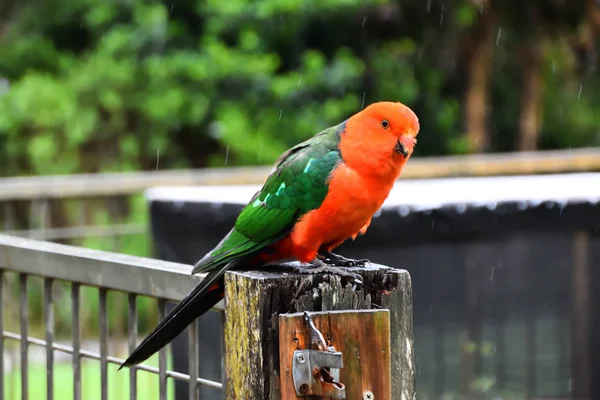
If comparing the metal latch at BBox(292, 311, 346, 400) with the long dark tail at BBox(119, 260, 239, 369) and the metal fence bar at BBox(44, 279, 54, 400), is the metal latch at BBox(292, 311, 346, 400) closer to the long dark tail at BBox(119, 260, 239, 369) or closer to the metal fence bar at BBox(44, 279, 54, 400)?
the long dark tail at BBox(119, 260, 239, 369)

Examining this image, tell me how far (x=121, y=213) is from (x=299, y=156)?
657cm

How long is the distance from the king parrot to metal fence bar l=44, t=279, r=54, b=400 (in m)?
0.59

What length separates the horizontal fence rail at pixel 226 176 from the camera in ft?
18.0

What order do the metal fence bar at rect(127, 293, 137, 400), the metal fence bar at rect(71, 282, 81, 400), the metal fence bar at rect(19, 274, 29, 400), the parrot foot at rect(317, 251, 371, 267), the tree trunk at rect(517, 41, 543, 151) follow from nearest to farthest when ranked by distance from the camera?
the parrot foot at rect(317, 251, 371, 267)
the metal fence bar at rect(127, 293, 137, 400)
the metal fence bar at rect(71, 282, 81, 400)
the metal fence bar at rect(19, 274, 29, 400)
the tree trunk at rect(517, 41, 543, 151)

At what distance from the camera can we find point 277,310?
1.68 m

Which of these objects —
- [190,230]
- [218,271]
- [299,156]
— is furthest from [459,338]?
[218,271]

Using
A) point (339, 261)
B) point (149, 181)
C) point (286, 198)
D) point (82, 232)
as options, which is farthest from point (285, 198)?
point (82, 232)

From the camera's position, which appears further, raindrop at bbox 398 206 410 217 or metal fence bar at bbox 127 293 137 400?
raindrop at bbox 398 206 410 217

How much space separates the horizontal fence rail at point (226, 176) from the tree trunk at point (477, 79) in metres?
4.67

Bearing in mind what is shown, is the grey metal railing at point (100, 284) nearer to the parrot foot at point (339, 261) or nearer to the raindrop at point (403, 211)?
the parrot foot at point (339, 261)

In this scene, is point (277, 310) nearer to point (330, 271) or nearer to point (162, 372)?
point (330, 271)

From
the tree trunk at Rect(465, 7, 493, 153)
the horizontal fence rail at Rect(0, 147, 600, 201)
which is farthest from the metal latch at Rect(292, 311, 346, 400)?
the tree trunk at Rect(465, 7, 493, 153)

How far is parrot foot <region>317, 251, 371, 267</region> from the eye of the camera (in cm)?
196

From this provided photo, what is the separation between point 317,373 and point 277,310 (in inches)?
5.4
